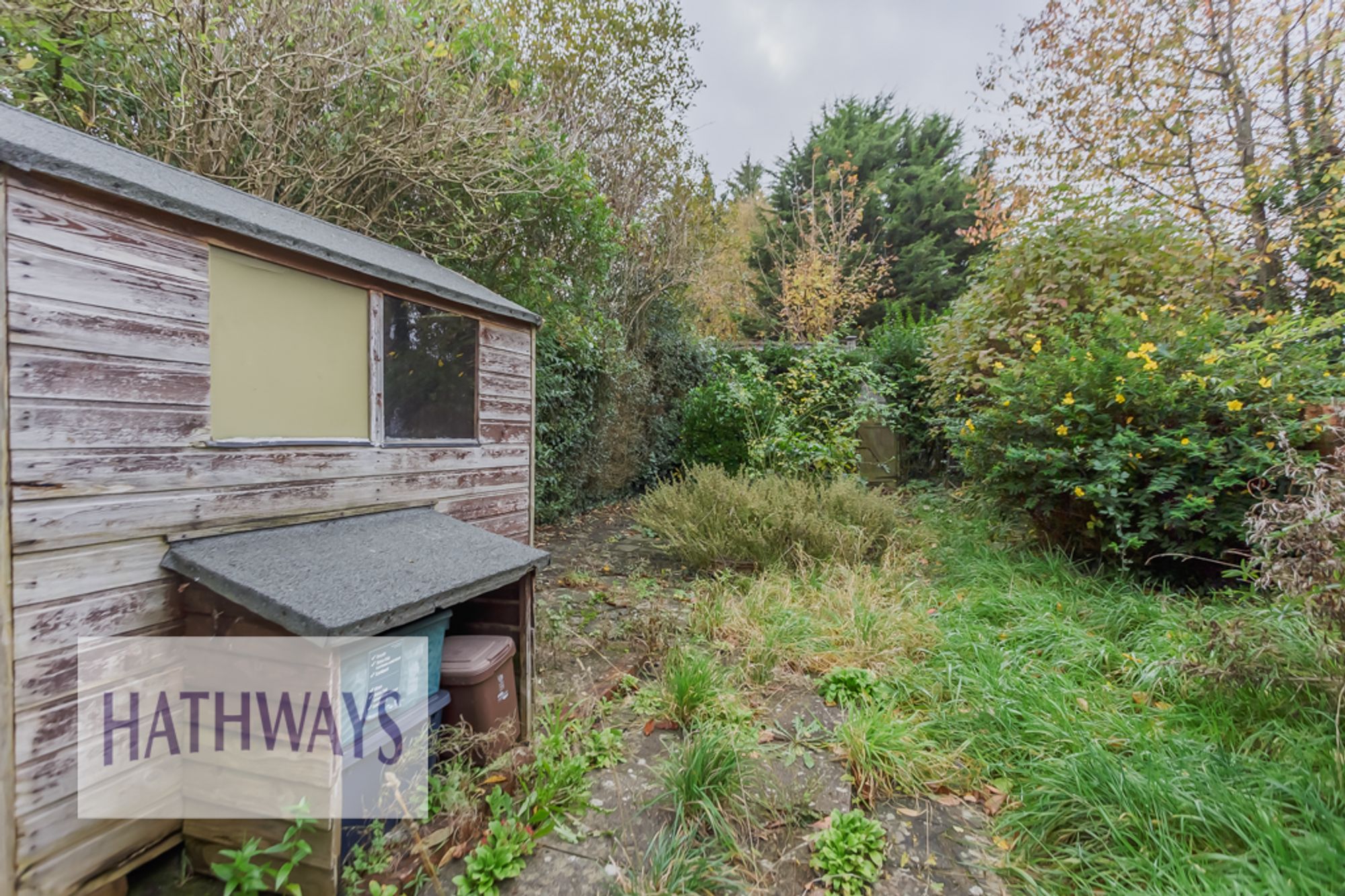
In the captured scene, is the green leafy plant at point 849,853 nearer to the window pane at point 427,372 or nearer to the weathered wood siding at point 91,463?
the weathered wood siding at point 91,463

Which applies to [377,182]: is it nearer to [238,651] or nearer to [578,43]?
[238,651]

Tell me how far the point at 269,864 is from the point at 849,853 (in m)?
1.78

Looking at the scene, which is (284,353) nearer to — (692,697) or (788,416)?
(692,697)

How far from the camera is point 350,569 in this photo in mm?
1978

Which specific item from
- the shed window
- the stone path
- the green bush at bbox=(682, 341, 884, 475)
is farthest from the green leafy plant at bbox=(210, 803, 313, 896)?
the green bush at bbox=(682, 341, 884, 475)

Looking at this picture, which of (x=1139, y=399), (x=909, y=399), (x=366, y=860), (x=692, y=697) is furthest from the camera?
(x=909, y=399)

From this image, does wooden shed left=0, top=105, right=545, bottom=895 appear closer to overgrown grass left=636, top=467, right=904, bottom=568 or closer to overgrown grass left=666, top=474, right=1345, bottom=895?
overgrown grass left=666, top=474, right=1345, bottom=895

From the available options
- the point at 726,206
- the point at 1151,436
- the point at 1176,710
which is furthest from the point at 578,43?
the point at 1176,710

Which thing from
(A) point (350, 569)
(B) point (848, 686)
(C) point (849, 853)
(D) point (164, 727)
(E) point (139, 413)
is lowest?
(C) point (849, 853)

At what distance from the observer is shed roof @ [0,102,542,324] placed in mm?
Answer: 1541

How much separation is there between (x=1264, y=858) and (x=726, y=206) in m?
15.2

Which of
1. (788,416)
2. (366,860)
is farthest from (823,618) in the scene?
(788,416)

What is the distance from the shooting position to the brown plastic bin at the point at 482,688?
2246mm

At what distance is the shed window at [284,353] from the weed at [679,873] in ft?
6.68
